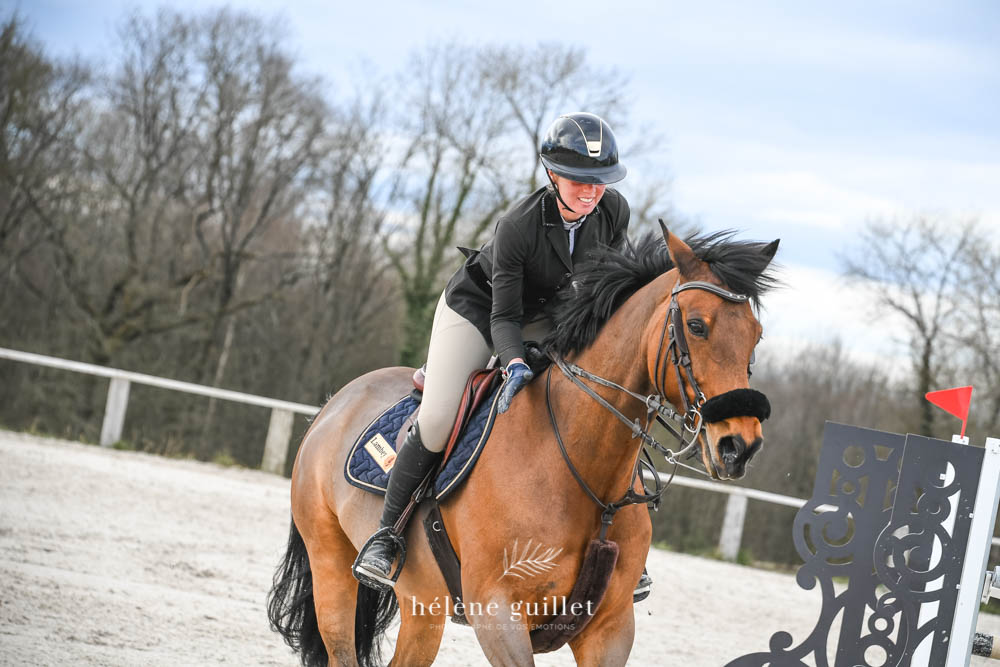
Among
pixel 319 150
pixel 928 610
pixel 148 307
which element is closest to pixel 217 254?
pixel 148 307

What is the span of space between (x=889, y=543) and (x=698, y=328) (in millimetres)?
1644

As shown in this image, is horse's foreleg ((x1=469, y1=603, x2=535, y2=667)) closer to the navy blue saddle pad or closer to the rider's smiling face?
the navy blue saddle pad

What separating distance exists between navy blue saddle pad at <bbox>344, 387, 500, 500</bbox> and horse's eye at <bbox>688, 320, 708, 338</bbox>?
854mm

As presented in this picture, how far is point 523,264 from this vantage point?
3.43m

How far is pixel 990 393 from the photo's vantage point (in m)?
20.2

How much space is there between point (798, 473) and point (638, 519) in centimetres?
2428

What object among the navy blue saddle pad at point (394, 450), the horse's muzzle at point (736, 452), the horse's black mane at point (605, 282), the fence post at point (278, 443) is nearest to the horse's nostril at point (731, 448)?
the horse's muzzle at point (736, 452)

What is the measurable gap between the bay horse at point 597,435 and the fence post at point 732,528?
29.1 ft

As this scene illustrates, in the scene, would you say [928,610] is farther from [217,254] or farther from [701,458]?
[217,254]

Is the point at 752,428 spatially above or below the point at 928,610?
above

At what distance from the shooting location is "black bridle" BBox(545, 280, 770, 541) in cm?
254

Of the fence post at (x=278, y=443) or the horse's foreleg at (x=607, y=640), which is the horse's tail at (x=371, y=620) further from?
the fence post at (x=278, y=443)

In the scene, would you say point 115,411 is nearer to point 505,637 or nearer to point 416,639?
point 416,639

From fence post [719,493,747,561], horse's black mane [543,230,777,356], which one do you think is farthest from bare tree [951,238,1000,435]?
horse's black mane [543,230,777,356]
